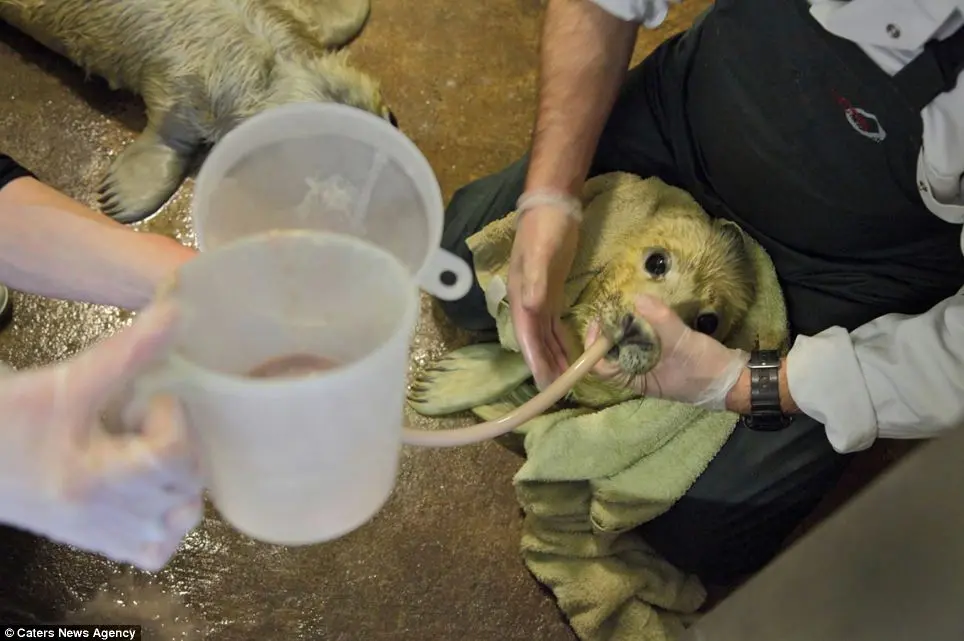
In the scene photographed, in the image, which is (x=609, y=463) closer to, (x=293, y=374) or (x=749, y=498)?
(x=749, y=498)

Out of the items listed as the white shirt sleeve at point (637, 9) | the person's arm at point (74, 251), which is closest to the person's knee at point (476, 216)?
the white shirt sleeve at point (637, 9)

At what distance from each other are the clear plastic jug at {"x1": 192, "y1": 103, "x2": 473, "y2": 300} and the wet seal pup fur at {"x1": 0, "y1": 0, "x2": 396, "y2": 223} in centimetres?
47

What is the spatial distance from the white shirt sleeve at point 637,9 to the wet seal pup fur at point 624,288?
7.1 inches

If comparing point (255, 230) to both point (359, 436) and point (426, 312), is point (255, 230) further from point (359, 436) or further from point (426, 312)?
point (426, 312)

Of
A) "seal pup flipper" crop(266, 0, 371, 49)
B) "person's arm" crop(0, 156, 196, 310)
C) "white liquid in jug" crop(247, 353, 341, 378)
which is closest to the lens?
"white liquid in jug" crop(247, 353, 341, 378)

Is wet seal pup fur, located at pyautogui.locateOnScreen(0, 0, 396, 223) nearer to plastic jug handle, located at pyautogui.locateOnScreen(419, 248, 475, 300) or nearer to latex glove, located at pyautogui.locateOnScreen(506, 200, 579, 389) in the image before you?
latex glove, located at pyautogui.locateOnScreen(506, 200, 579, 389)

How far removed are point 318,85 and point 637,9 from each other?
46 centimetres

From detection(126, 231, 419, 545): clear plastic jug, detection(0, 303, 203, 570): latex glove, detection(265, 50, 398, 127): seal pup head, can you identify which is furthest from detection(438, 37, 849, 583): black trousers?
detection(0, 303, 203, 570): latex glove

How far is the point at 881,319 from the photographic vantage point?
83cm

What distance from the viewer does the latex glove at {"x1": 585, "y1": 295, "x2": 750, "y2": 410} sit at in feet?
2.67

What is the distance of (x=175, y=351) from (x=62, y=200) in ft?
1.23

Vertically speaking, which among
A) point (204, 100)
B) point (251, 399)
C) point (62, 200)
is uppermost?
point (251, 399)

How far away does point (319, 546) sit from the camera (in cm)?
106

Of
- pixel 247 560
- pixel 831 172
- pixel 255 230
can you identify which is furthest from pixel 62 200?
pixel 831 172
